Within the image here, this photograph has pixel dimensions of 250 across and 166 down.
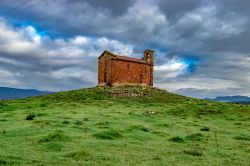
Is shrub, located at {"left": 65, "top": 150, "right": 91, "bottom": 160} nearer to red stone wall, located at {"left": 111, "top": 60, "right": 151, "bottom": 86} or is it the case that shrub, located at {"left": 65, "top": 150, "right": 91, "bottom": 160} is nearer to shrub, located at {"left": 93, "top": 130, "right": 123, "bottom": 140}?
Result: shrub, located at {"left": 93, "top": 130, "right": 123, "bottom": 140}

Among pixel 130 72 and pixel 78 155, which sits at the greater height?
pixel 130 72

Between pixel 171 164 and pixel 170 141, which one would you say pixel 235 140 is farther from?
pixel 171 164

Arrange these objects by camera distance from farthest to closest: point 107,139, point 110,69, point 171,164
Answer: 1. point 110,69
2. point 107,139
3. point 171,164

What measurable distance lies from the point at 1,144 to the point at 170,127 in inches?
618

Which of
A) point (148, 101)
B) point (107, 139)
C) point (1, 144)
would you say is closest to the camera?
point (1, 144)

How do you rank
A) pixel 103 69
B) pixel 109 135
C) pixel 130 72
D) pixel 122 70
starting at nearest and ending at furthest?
pixel 109 135 < pixel 122 70 < pixel 130 72 < pixel 103 69

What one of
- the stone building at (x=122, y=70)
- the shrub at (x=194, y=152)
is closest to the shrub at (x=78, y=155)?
the shrub at (x=194, y=152)

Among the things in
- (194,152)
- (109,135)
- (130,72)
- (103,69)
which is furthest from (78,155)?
(103,69)

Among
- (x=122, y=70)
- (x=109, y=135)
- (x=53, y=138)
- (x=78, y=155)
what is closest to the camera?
(x=78, y=155)

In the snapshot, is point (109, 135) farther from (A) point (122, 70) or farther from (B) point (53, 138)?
(A) point (122, 70)

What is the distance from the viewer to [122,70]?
8262cm

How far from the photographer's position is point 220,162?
Answer: 600 inches

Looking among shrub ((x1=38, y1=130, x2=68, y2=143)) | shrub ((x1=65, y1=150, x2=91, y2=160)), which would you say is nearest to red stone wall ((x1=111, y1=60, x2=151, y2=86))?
shrub ((x1=38, y1=130, x2=68, y2=143))

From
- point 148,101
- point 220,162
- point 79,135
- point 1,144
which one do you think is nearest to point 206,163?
point 220,162
